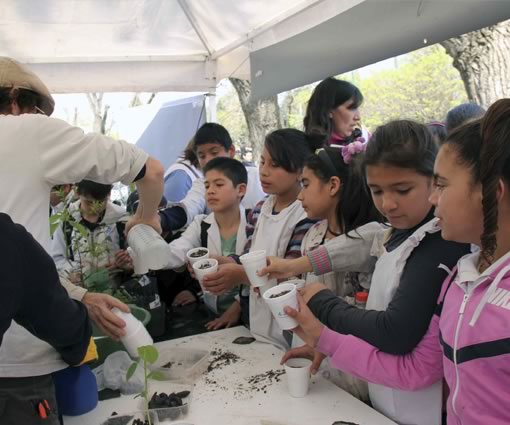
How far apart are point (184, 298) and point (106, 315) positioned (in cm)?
101

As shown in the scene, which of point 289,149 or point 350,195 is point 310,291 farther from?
point 289,149

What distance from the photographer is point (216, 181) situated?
85.3 inches

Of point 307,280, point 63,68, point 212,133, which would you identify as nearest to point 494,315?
point 307,280

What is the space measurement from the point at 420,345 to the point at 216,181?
1289 mm

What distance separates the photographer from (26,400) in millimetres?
1029

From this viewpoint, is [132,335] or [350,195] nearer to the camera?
[132,335]

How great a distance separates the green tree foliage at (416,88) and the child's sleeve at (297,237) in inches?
481

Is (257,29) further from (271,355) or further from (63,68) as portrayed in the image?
(271,355)

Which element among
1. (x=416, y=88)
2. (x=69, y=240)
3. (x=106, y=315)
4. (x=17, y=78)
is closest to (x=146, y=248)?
(x=69, y=240)

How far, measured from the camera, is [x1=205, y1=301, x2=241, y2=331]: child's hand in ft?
6.15

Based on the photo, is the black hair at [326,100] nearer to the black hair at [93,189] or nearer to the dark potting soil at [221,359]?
the black hair at [93,189]

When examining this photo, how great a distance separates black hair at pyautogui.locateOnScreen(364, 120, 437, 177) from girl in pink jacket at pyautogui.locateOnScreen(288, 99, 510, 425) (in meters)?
0.21

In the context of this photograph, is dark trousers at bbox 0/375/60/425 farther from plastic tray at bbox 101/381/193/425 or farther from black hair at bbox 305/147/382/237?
black hair at bbox 305/147/382/237

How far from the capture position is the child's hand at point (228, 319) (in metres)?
1.88
